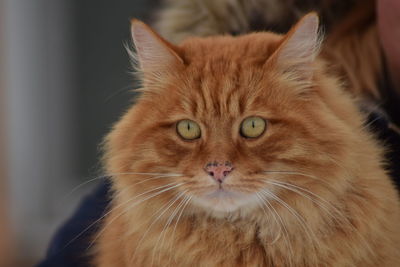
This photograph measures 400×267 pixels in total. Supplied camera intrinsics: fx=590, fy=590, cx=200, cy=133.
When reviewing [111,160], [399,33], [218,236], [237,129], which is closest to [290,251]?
[218,236]

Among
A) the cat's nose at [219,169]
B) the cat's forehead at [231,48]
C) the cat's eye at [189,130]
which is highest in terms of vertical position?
the cat's forehead at [231,48]

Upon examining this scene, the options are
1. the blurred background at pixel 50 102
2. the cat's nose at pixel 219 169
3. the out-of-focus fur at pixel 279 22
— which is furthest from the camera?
the blurred background at pixel 50 102

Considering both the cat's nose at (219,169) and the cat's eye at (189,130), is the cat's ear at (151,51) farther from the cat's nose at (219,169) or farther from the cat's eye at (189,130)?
the cat's nose at (219,169)

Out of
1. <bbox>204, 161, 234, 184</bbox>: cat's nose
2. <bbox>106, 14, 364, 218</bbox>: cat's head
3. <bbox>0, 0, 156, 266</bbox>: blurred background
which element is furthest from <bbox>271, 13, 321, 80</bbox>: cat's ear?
<bbox>0, 0, 156, 266</bbox>: blurred background

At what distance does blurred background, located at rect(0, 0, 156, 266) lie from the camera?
3543 millimetres

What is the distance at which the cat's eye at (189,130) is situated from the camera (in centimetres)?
123

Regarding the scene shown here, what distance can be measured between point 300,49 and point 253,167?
0.27m

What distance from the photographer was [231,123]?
1.20 m

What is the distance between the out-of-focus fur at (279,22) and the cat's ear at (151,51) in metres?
0.48

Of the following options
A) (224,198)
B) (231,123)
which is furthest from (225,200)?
(231,123)

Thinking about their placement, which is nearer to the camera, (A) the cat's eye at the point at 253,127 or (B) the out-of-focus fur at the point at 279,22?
(A) the cat's eye at the point at 253,127

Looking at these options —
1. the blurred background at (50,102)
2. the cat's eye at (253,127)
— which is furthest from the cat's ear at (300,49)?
the blurred background at (50,102)

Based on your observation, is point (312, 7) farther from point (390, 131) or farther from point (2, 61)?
point (2, 61)

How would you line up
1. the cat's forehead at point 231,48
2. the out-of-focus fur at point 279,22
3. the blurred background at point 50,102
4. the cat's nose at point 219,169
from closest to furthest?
the cat's nose at point 219,169, the cat's forehead at point 231,48, the out-of-focus fur at point 279,22, the blurred background at point 50,102
